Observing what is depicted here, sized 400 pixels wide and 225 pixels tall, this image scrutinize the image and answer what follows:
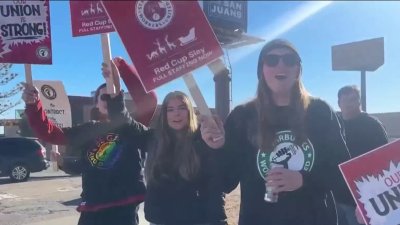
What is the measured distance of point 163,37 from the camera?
2.81 metres

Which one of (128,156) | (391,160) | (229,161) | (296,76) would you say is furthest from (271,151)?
(128,156)

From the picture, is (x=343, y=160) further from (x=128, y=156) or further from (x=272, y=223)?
(x=128, y=156)

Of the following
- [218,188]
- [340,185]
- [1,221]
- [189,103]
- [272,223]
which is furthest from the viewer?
[1,221]

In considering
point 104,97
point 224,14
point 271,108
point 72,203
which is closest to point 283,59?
point 271,108

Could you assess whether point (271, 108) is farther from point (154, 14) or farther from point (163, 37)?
point (154, 14)

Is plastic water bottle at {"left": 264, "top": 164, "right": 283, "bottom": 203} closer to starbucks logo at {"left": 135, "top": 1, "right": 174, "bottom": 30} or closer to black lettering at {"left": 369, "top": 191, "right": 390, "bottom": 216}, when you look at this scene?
black lettering at {"left": 369, "top": 191, "right": 390, "bottom": 216}

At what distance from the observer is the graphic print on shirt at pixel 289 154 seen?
101 inches

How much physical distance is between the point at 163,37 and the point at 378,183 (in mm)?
1569

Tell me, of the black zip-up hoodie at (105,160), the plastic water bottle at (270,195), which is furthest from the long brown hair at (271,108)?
the black zip-up hoodie at (105,160)

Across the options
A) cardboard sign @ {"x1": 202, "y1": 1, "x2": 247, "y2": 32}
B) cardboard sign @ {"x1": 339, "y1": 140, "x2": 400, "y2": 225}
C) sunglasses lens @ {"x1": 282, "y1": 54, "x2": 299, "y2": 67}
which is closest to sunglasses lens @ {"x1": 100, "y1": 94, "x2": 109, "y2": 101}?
sunglasses lens @ {"x1": 282, "y1": 54, "x2": 299, "y2": 67}

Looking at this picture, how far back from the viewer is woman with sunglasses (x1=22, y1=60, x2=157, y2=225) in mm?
3422

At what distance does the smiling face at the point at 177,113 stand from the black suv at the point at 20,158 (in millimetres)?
15270

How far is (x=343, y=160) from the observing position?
8.71ft

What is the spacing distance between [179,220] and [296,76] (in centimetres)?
→ 128
